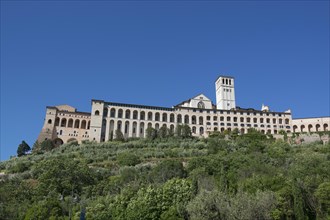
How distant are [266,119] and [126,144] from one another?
49.4 metres

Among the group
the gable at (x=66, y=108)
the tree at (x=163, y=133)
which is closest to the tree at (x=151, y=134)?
the tree at (x=163, y=133)

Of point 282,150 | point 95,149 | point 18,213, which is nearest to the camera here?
point 18,213

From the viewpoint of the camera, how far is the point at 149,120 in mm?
105500

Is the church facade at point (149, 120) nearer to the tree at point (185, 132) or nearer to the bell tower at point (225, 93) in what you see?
the bell tower at point (225, 93)

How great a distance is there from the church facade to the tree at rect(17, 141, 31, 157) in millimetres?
4461

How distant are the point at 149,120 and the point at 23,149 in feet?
122

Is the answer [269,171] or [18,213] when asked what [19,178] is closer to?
[18,213]

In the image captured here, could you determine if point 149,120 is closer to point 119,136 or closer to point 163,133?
point 163,133

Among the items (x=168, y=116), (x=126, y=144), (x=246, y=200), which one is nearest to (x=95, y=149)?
(x=126, y=144)

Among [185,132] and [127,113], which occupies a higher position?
[127,113]

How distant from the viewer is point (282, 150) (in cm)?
7062

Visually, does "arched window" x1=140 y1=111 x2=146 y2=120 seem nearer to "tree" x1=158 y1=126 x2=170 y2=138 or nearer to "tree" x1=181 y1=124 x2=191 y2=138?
"tree" x1=158 y1=126 x2=170 y2=138

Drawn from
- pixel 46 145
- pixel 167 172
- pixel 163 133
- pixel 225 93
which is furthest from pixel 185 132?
pixel 167 172

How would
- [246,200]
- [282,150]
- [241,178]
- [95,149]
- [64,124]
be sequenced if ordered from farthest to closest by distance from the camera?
[64,124] < [95,149] < [282,150] < [241,178] < [246,200]
